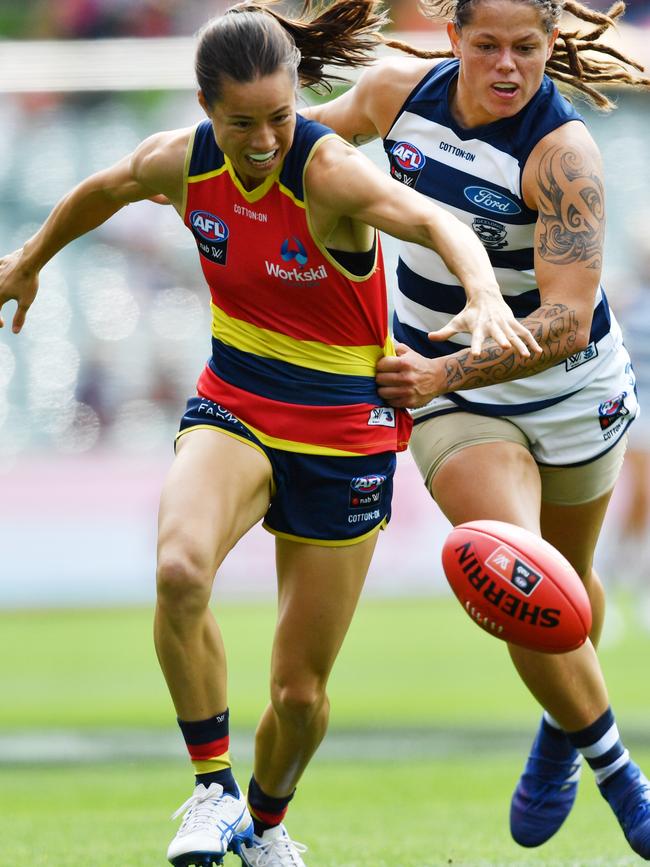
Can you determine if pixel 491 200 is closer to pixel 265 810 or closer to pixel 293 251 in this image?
pixel 293 251

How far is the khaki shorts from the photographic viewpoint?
4508 millimetres

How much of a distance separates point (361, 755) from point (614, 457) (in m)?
3.69

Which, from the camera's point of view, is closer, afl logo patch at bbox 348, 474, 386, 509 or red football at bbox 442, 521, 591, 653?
red football at bbox 442, 521, 591, 653

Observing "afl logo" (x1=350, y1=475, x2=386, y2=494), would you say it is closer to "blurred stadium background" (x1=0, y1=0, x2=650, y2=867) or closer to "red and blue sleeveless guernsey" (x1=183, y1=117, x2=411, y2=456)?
"red and blue sleeveless guernsey" (x1=183, y1=117, x2=411, y2=456)

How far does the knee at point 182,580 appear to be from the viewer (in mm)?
3799

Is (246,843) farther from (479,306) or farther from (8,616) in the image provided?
(8,616)

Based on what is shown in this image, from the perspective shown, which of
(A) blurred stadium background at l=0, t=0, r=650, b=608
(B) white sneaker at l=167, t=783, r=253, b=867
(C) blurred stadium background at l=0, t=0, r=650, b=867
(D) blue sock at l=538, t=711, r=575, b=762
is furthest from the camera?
(A) blurred stadium background at l=0, t=0, r=650, b=608

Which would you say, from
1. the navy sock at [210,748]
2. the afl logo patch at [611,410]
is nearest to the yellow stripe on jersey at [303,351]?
the afl logo patch at [611,410]

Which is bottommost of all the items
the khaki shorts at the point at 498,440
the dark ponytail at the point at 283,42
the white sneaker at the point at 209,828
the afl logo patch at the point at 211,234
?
the white sneaker at the point at 209,828

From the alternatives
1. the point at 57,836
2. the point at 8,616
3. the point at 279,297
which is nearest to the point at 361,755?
the point at 57,836

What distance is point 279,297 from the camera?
4129mm

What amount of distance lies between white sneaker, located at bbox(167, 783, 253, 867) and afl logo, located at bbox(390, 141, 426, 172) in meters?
1.89

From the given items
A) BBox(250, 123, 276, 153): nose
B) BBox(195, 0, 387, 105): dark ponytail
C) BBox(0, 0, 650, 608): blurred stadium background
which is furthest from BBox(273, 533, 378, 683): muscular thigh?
BBox(0, 0, 650, 608): blurred stadium background

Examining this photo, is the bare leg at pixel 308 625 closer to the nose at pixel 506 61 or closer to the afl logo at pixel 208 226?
the afl logo at pixel 208 226
